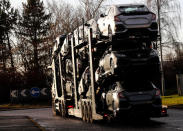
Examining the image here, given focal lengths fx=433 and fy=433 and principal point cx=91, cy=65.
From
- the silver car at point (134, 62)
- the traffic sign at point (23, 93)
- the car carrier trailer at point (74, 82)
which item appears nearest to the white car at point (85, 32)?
the car carrier trailer at point (74, 82)

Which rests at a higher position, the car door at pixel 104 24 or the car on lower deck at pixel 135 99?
the car door at pixel 104 24

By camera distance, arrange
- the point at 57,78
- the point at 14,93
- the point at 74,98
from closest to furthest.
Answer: the point at 74,98, the point at 57,78, the point at 14,93

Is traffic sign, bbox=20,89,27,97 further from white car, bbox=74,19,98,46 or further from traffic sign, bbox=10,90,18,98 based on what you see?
white car, bbox=74,19,98,46

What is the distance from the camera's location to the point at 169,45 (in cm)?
3866

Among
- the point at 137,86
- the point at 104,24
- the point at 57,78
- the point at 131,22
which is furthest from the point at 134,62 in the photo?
the point at 57,78

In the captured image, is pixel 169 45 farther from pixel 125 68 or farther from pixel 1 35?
pixel 1 35

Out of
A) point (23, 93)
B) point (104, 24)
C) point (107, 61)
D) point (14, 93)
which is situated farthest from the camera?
point (14, 93)

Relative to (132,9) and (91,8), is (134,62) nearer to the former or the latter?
(132,9)

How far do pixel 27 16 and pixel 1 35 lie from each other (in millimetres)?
5170

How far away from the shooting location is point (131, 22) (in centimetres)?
1490

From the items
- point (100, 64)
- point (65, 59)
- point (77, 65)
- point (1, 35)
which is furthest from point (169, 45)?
point (1, 35)

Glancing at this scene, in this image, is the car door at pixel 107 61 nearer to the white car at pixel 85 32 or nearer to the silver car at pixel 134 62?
the silver car at pixel 134 62

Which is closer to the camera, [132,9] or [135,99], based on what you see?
[135,99]

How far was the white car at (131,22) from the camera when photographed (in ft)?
48.9
